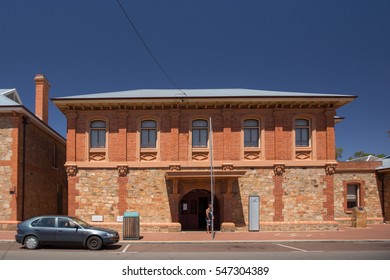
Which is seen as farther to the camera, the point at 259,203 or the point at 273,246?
the point at 259,203

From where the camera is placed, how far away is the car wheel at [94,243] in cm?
1508

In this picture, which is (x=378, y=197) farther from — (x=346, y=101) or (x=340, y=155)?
(x=340, y=155)

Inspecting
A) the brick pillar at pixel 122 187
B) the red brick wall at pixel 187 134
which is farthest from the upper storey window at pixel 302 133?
the brick pillar at pixel 122 187

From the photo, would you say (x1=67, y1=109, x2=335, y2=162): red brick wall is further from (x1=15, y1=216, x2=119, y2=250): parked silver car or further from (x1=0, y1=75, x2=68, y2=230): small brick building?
(x1=15, y1=216, x2=119, y2=250): parked silver car

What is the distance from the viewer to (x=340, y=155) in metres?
75.5

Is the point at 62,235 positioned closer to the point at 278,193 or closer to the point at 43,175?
the point at 278,193

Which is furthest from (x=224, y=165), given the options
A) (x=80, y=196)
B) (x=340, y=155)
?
(x=340, y=155)

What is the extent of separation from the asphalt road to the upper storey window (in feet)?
23.2

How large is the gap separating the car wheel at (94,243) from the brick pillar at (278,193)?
1118cm

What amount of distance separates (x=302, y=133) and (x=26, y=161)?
1691cm

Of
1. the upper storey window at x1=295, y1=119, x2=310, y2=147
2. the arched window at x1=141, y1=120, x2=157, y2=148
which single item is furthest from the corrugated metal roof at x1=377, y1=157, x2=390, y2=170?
the arched window at x1=141, y1=120, x2=157, y2=148

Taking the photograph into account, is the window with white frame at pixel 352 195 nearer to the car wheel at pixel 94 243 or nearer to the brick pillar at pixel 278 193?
the brick pillar at pixel 278 193

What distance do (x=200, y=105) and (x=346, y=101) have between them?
854 centimetres

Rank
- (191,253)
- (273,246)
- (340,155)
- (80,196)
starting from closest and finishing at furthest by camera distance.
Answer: (191,253), (273,246), (80,196), (340,155)
